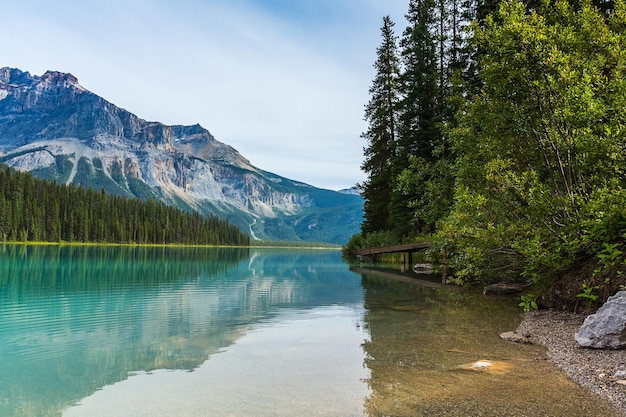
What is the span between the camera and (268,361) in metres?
10.9

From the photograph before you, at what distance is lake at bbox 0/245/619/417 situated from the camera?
777cm

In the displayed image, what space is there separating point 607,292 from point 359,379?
30.6 feet

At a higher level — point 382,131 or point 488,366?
point 382,131

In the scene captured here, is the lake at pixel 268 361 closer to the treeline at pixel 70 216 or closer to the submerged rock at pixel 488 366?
the submerged rock at pixel 488 366

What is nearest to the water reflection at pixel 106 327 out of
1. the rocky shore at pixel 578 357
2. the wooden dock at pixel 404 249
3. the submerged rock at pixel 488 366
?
the submerged rock at pixel 488 366

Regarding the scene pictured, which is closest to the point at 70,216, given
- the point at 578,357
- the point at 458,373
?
the point at 458,373

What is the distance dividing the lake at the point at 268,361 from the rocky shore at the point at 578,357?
0.40 m

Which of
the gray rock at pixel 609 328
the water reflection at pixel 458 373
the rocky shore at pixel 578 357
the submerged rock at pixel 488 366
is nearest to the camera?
the water reflection at pixel 458 373

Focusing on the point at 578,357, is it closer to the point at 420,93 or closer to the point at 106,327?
the point at 106,327

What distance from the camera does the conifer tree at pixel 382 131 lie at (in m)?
49.8

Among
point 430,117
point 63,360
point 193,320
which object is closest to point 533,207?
point 193,320

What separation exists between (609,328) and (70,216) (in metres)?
146

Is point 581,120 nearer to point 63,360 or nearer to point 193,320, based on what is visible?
point 193,320

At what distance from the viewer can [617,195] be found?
12.2 metres
